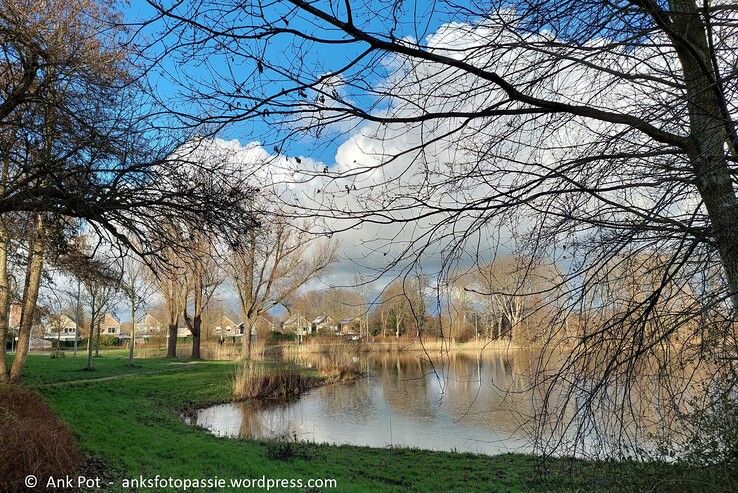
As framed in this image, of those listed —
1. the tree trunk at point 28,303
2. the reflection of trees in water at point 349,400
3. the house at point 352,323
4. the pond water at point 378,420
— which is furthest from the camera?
the reflection of trees in water at point 349,400

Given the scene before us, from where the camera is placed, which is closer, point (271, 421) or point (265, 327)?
point (271, 421)

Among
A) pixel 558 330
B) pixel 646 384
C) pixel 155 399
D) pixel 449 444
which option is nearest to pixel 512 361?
pixel 558 330

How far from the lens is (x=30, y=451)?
5430 mm

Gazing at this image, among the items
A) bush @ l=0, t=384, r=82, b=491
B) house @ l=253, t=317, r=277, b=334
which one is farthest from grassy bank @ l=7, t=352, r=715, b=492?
A: house @ l=253, t=317, r=277, b=334

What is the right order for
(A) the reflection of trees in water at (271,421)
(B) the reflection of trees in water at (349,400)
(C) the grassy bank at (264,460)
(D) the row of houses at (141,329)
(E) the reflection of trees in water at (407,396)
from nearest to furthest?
1. (C) the grassy bank at (264,460)
2. (A) the reflection of trees in water at (271,421)
3. (E) the reflection of trees in water at (407,396)
4. (B) the reflection of trees in water at (349,400)
5. (D) the row of houses at (141,329)

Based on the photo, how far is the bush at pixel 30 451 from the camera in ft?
17.2

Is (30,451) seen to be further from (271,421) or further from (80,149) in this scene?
(271,421)

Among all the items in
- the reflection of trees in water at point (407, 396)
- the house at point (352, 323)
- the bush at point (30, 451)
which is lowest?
the reflection of trees in water at point (407, 396)

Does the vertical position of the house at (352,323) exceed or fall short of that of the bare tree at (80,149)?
A: it falls short

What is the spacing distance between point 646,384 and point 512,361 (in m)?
0.86

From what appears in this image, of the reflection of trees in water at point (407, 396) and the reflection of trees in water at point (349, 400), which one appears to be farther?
the reflection of trees in water at point (349, 400)

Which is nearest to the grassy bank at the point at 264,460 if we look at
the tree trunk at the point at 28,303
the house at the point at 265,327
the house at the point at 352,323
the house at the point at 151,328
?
the tree trunk at the point at 28,303

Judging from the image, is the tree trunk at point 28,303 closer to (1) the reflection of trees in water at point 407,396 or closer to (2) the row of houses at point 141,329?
(1) the reflection of trees in water at point 407,396

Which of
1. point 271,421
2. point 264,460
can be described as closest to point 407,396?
point 271,421
